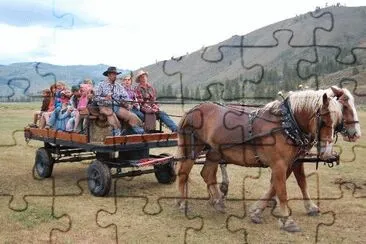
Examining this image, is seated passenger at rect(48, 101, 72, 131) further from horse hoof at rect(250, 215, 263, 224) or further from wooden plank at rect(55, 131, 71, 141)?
horse hoof at rect(250, 215, 263, 224)

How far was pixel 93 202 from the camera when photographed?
9.92 m

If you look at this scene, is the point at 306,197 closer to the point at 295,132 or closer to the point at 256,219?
the point at 256,219

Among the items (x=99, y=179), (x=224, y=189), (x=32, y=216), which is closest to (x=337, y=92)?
(x=224, y=189)

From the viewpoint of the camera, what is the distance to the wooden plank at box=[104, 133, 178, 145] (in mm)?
10062

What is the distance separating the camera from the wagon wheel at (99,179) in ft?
33.4

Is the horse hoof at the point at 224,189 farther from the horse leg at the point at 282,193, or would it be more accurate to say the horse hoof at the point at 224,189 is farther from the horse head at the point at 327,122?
the horse head at the point at 327,122

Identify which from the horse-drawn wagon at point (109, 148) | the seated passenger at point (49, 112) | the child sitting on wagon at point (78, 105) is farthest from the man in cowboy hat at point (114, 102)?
the seated passenger at point (49, 112)

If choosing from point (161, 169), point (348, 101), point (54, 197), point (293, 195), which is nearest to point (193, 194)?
point (161, 169)

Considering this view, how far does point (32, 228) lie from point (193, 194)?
379 centimetres

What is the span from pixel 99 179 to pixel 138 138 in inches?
46.5

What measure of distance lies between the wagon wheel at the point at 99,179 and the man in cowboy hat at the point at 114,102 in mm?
776

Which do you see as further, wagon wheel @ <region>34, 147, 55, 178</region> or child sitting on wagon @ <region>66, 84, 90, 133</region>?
wagon wheel @ <region>34, 147, 55, 178</region>

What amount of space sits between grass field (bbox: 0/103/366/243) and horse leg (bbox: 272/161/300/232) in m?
0.14

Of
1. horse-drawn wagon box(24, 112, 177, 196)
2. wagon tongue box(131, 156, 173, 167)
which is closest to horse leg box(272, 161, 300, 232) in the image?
wagon tongue box(131, 156, 173, 167)
